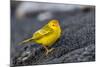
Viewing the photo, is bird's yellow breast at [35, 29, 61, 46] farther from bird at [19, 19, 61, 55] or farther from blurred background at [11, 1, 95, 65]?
blurred background at [11, 1, 95, 65]

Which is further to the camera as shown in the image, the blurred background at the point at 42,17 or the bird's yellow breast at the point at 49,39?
the bird's yellow breast at the point at 49,39

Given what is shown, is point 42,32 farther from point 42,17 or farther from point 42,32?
point 42,17

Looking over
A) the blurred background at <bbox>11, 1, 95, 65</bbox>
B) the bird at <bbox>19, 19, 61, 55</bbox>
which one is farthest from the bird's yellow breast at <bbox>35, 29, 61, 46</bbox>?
the blurred background at <bbox>11, 1, 95, 65</bbox>

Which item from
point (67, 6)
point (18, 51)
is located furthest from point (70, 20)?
point (18, 51)

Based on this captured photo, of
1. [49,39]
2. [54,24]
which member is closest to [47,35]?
[49,39]

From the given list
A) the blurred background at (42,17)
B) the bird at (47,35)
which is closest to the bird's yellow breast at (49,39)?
the bird at (47,35)

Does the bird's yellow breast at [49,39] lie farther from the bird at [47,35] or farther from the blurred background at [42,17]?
the blurred background at [42,17]
